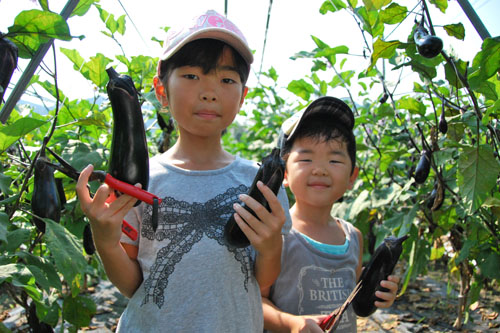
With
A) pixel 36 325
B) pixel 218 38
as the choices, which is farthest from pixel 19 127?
pixel 36 325

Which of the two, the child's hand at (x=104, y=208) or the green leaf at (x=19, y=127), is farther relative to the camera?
the green leaf at (x=19, y=127)

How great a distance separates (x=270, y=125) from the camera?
488cm

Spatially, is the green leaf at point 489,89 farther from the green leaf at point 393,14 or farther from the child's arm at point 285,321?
the child's arm at point 285,321

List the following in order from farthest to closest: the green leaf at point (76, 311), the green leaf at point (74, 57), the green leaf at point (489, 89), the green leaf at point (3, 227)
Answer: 1. the green leaf at point (74, 57)
2. the green leaf at point (76, 311)
3. the green leaf at point (489, 89)
4. the green leaf at point (3, 227)

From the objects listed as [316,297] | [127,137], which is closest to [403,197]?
[316,297]

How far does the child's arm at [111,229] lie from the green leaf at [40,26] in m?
0.48

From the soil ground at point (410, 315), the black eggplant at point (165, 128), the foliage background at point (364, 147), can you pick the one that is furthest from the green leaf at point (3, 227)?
the soil ground at point (410, 315)

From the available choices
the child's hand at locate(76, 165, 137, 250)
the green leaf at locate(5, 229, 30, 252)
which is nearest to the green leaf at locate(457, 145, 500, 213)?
the child's hand at locate(76, 165, 137, 250)

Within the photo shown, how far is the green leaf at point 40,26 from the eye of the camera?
45.2 inches

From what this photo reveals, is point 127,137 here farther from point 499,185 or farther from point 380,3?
point 499,185

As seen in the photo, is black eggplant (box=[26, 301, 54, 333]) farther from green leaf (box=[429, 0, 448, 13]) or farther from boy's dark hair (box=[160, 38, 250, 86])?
green leaf (box=[429, 0, 448, 13])

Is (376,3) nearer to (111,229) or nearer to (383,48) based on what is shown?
(383,48)

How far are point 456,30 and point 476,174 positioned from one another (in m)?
0.47

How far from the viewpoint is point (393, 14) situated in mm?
1452
